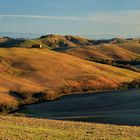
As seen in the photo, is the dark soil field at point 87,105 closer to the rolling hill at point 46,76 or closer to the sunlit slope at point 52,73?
the rolling hill at point 46,76

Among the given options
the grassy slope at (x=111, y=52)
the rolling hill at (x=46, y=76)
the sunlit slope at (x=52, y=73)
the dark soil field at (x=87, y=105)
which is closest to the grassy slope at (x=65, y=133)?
the dark soil field at (x=87, y=105)

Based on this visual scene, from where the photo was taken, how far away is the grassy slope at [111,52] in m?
155

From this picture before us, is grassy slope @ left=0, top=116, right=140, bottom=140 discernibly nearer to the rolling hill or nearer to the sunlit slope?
the rolling hill

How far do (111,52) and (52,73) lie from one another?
8026cm

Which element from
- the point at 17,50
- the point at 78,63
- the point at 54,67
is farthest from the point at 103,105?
the point at 17,50

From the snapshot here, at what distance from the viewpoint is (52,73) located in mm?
90750

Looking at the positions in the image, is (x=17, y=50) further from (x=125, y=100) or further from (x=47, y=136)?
(x=47, y=136)

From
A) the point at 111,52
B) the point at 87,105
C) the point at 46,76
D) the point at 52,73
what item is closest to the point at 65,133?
the point at 87,105

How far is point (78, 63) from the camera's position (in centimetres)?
10538

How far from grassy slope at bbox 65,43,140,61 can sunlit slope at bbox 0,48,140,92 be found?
43830 mm

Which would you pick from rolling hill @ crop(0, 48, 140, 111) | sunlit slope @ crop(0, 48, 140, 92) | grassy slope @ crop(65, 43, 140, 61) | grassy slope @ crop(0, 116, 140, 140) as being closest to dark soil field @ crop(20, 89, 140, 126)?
rolling hill @ crop(0, 48, 140, 111)

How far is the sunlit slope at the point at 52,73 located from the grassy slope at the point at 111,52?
144ft

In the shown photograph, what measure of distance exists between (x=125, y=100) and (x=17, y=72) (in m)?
30.3

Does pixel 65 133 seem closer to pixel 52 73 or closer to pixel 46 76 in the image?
pixel 46 76
